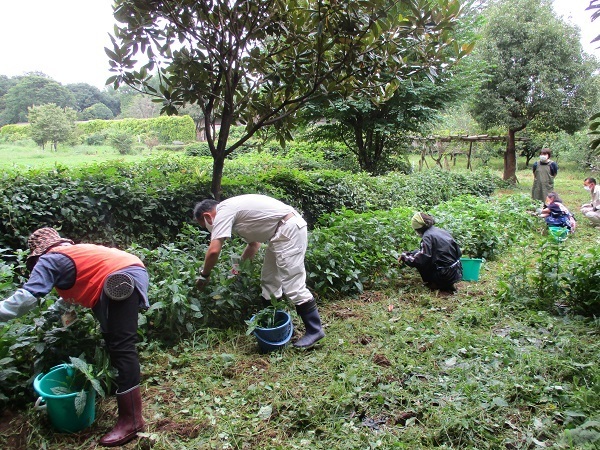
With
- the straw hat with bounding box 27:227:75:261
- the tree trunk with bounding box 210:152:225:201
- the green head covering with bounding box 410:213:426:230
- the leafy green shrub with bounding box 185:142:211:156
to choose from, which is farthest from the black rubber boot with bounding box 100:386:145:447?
the leafy green shrub with bounding box 185:142:211:156

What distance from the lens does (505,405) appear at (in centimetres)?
253

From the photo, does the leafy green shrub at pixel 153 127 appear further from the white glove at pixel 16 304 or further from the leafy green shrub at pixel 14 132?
the white glove at pixel 16 304

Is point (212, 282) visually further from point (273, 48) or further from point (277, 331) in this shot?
point (273, 48)

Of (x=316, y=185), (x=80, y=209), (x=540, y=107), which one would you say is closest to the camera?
(x=80, y=209)

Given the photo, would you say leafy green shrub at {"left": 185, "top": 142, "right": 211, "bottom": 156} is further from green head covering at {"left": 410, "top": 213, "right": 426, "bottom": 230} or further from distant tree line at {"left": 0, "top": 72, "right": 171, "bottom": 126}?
green head covering at {"left": 410, "top": 213, "right": 426, "bottom": 230}

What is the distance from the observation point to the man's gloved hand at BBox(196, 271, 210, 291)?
3416 millimetres

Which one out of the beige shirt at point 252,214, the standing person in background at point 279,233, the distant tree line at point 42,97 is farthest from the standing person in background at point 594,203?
the distant tree line at point 42,97

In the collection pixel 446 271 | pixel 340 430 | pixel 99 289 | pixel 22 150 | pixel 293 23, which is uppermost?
pixel 293 23

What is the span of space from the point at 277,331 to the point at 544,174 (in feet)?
30.1

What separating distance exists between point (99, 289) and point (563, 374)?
10.5ft

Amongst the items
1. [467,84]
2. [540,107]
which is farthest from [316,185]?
[540,107]

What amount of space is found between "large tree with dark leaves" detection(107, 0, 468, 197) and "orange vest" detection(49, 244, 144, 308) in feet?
7.86

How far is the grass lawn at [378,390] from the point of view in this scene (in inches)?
92.4

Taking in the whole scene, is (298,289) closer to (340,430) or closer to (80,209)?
(340,430)
